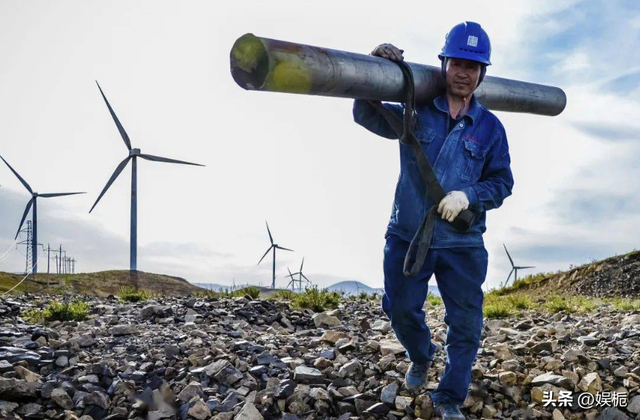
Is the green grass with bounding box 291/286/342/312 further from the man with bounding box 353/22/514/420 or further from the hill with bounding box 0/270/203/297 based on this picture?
the hill with bounding box 0/270/203/297

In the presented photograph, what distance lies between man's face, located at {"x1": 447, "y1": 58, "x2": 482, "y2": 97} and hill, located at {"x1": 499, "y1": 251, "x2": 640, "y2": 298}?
61.5 ft

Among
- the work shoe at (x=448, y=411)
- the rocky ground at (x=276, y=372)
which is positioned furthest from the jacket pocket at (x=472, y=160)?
the rocky ground at (x=276, y=372)

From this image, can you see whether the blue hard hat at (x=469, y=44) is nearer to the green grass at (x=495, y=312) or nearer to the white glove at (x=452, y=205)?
the white glove at (x=452, y=205)

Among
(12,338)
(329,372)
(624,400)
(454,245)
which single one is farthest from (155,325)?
(624,400)

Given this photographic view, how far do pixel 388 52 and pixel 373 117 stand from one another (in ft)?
1.73

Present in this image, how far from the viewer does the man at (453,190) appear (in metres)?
4.97

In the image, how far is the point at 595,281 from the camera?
2295 centimetres

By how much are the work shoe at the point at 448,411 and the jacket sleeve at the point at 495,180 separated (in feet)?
5.49

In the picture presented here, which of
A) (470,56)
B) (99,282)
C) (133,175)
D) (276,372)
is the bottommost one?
(99,282)

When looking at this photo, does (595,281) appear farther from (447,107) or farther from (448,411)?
(447,107)

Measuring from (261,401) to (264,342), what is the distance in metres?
1.85

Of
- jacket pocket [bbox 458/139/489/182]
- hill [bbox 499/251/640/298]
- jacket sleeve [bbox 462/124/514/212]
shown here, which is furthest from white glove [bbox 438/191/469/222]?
hill [bbox 499/251/640/298]

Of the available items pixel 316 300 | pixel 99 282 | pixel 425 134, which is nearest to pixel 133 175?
pixel 99 282

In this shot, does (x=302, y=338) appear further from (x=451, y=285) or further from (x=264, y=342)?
(x=451, y=285)
